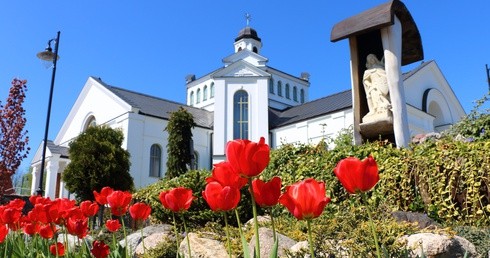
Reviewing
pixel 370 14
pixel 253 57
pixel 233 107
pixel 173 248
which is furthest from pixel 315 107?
pixel 173 248

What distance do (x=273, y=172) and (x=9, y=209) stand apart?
18.0 feet

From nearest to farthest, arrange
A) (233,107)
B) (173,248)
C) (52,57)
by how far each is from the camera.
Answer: (173,248) < (52,57) < (233,107)

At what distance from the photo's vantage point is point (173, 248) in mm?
4348

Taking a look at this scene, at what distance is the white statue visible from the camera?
779 centimetres

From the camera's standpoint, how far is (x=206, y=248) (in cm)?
405

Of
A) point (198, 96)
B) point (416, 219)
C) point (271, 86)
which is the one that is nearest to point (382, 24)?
point (416, 219)

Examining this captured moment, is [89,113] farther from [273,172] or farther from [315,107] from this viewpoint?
[273,172]

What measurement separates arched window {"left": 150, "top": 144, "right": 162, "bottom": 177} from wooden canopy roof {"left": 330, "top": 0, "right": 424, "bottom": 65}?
2290 centimetres

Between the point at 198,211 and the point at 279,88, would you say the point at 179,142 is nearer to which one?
the point at 198,211

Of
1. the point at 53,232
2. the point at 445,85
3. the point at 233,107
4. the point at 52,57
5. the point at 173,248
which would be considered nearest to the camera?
the point at 53,232

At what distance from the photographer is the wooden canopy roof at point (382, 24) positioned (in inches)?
304

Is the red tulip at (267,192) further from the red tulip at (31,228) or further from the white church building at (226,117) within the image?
the white church building at (226,117)

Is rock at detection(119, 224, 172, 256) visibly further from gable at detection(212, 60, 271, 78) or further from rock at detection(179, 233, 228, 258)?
gable at detection(212, 60, 271, 78)

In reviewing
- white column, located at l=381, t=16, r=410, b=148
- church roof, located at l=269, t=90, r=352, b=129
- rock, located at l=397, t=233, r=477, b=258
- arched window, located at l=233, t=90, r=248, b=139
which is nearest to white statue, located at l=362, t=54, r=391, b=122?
white column, located at l=381, t=16, r=410, b=148
